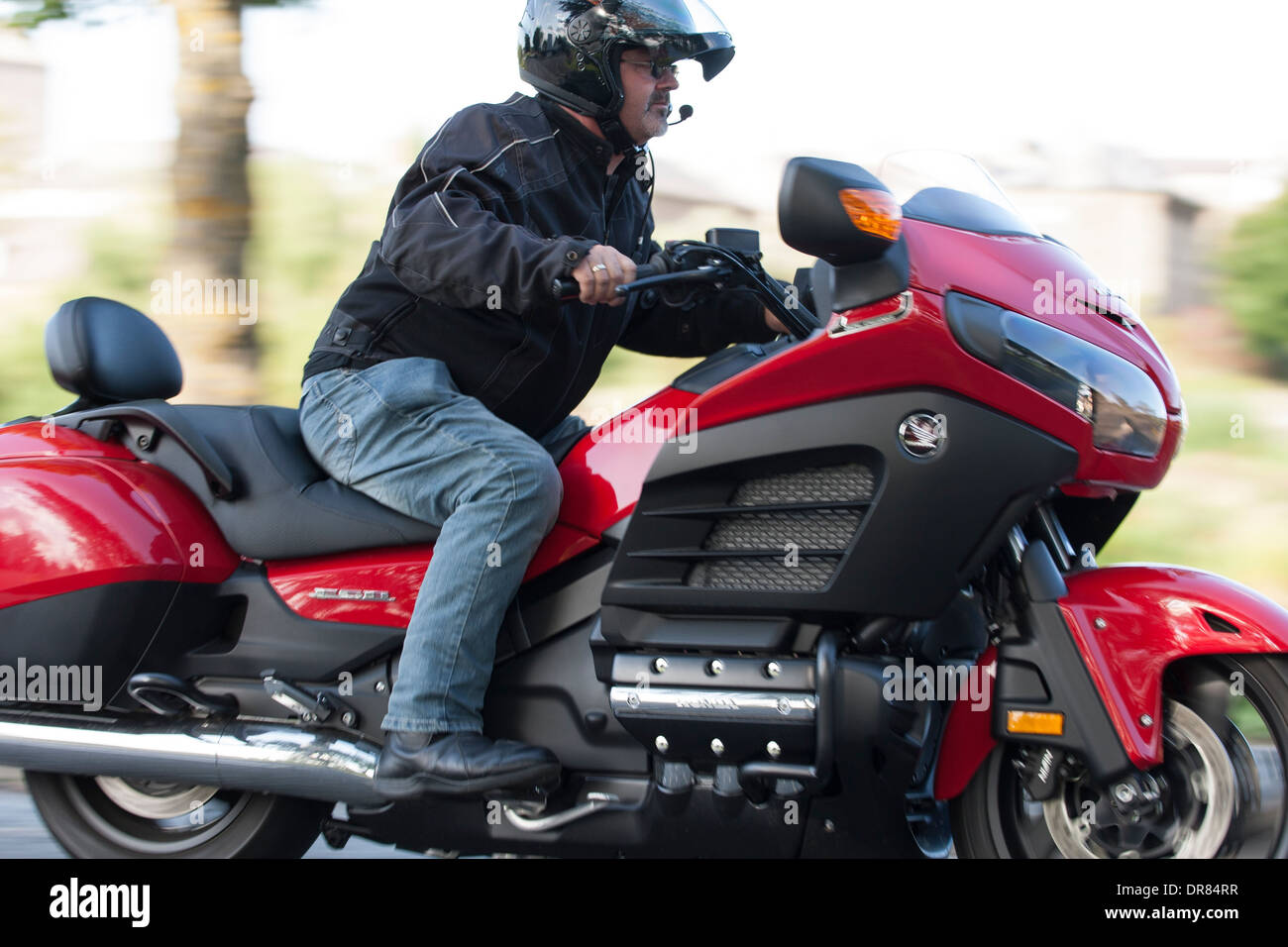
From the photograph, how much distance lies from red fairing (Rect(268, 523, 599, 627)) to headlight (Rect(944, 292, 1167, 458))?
0.92 metres

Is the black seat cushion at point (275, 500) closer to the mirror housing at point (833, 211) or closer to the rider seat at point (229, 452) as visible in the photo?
the rider seat at point (229, 452)

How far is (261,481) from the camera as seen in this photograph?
286 centimetres

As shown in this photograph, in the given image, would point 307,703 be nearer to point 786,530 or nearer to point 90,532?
point 90,532

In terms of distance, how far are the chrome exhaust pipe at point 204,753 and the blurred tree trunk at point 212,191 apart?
2740 mm

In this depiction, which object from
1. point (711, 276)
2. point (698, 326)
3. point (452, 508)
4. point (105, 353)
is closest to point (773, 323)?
point (698, 326)

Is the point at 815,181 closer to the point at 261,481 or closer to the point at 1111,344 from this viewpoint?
the point at 1111,344

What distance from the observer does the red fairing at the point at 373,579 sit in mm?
2787

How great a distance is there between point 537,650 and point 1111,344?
4.22 ft

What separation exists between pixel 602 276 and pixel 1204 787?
4.75 ft

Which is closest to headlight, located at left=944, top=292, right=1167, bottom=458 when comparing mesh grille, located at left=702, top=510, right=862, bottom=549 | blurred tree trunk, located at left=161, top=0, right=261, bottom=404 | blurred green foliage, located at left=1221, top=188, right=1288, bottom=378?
mesh grille, located at left=702, top=510, right=862, bottom=549

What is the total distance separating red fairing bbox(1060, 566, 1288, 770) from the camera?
2.35m

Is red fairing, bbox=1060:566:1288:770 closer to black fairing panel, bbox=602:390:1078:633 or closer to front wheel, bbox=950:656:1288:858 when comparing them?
front wheel, bbox=950:656:1288:858

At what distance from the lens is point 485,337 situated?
2916mm
